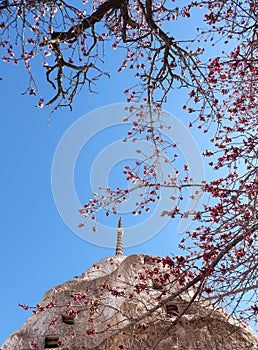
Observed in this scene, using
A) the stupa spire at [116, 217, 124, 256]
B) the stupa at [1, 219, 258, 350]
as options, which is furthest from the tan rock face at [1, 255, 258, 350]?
the stupa spire at [116, 217, 124, 256]

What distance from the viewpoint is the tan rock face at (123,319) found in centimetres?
582

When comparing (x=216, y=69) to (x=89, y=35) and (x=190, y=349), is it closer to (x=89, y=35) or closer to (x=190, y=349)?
(x=89, y=35)

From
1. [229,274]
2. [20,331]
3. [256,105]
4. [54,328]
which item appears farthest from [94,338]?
[256,105]

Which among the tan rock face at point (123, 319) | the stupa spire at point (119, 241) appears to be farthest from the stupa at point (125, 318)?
the stupa spire at point (119, 241)

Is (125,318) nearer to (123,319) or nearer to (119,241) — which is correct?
(123,319)

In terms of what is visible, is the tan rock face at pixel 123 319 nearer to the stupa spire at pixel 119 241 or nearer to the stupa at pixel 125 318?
the stupa at pixel 125 318

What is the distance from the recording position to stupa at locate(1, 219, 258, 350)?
5.71m

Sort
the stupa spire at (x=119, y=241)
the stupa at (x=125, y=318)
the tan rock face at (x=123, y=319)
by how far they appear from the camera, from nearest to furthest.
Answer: the stupa at (x=125, y=318)
the tan rock face at (x=123, y=319)
the stupa spire at (x=119, y=241)

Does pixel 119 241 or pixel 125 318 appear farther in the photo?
pixel 119 241

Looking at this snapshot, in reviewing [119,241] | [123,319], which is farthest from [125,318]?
[119,241]

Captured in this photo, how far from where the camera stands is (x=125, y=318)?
7.26 m

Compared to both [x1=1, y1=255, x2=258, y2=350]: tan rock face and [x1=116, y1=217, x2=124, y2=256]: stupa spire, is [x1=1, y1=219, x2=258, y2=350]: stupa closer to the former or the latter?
[x1=1, y1=255, x2=258, y2=350]: tan rock face

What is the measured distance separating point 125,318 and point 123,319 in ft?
1.92

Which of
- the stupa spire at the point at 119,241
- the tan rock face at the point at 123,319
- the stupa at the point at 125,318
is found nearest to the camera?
the stupa at the point at 125,318
